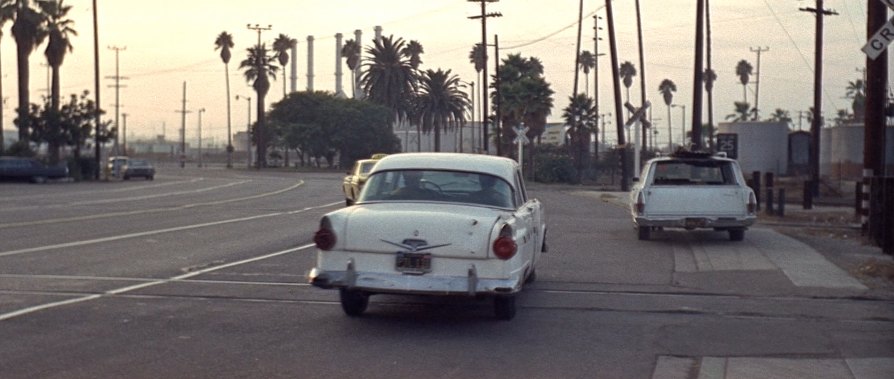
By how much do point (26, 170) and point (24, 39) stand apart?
14.2m

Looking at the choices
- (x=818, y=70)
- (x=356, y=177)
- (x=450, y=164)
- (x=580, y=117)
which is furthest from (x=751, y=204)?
(x=580, y=117)

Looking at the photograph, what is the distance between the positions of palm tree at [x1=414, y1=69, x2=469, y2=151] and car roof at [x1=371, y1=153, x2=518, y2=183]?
4003 inches

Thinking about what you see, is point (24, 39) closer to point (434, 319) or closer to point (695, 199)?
point (695, 199)

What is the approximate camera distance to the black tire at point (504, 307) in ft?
36.7

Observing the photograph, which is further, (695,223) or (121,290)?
(695,223)

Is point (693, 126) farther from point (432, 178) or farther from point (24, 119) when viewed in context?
point (24, 119)

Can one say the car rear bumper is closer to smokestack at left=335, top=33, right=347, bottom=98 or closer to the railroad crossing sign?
the railroad crossing sign

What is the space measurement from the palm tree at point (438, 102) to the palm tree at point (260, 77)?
51.7 ft

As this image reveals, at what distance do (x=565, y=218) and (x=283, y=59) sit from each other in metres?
107

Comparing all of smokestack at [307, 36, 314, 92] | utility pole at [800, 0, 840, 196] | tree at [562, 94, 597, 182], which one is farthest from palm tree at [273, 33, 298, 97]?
utility pole at [800, 0, 840, 196]

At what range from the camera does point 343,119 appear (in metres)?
106

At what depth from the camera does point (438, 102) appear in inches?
4582

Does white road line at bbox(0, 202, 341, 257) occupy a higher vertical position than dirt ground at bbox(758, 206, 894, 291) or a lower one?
higher

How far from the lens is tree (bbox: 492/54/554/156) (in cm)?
8181
